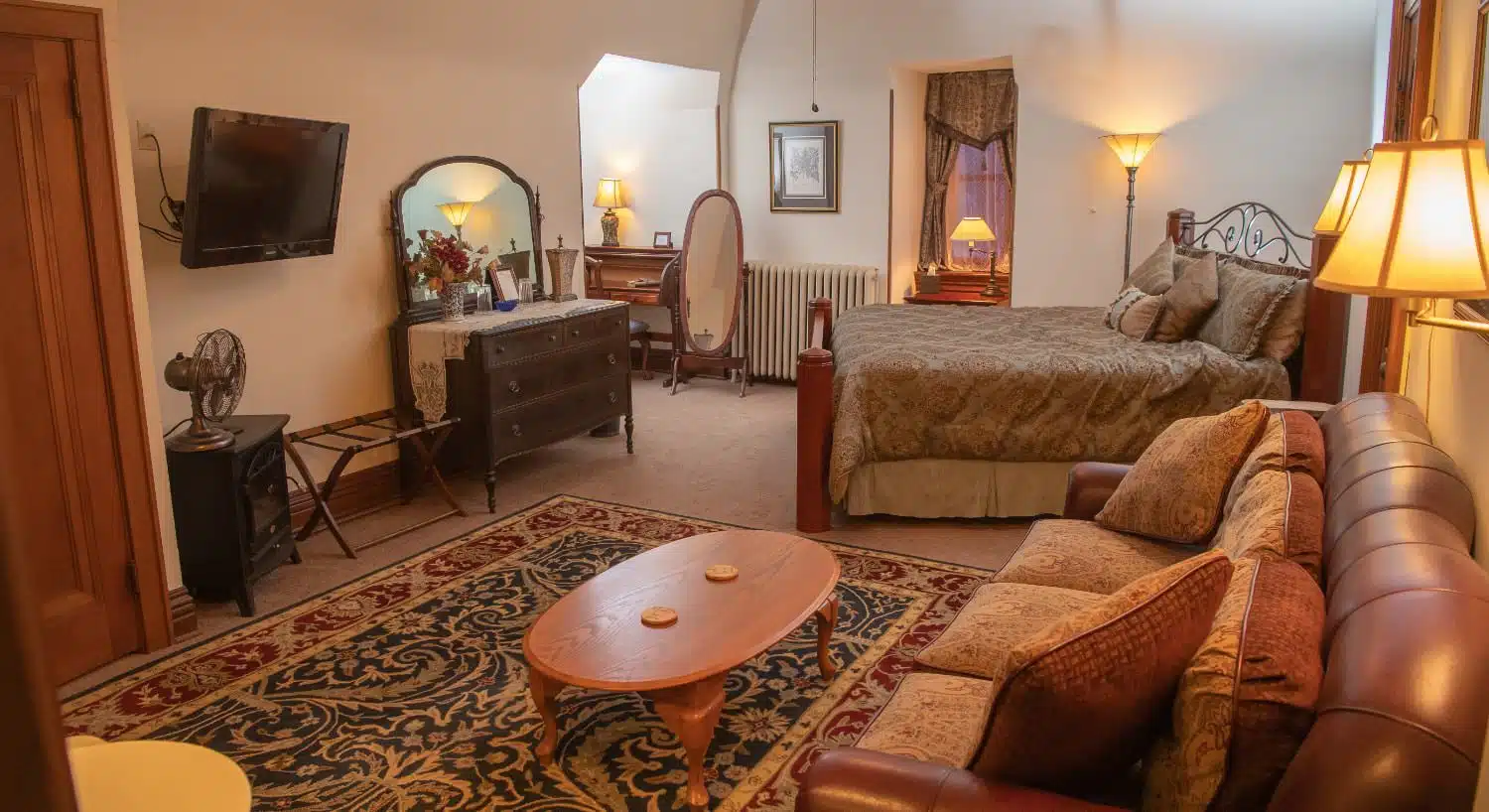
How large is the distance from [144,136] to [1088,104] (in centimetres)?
512

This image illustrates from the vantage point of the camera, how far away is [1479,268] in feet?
5.34

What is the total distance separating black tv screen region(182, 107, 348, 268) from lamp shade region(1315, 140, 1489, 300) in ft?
12.0

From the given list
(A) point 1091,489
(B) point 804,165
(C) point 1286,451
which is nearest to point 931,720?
(C) point 1286,451

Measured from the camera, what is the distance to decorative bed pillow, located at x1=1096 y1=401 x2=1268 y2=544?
286cm

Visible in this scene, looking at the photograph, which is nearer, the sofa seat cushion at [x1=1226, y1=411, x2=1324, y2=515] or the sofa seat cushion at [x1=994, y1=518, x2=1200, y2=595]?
the sofa seat cushion at [x1=1226, y1=411, x2=1324, y2=515]

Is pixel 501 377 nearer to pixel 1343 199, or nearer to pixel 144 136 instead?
pixel 144 136

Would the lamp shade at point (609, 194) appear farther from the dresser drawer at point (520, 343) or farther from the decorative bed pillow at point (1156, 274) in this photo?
the decorative bed pillow at point (1156, 274)

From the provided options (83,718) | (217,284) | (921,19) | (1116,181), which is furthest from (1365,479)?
(921,19)

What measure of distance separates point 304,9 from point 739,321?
389 cm

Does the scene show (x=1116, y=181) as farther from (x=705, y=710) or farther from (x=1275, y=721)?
(x=1275, y=721)

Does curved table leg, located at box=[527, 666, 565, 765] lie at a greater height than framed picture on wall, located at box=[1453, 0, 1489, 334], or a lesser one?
lesser

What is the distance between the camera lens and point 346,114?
4.82m

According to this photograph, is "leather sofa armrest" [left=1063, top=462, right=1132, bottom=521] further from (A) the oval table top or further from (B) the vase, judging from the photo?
(B) the vase

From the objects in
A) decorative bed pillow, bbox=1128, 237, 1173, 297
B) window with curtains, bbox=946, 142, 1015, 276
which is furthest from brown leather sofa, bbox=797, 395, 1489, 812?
window with curtains, bbox=946, 142, 1015, 276
